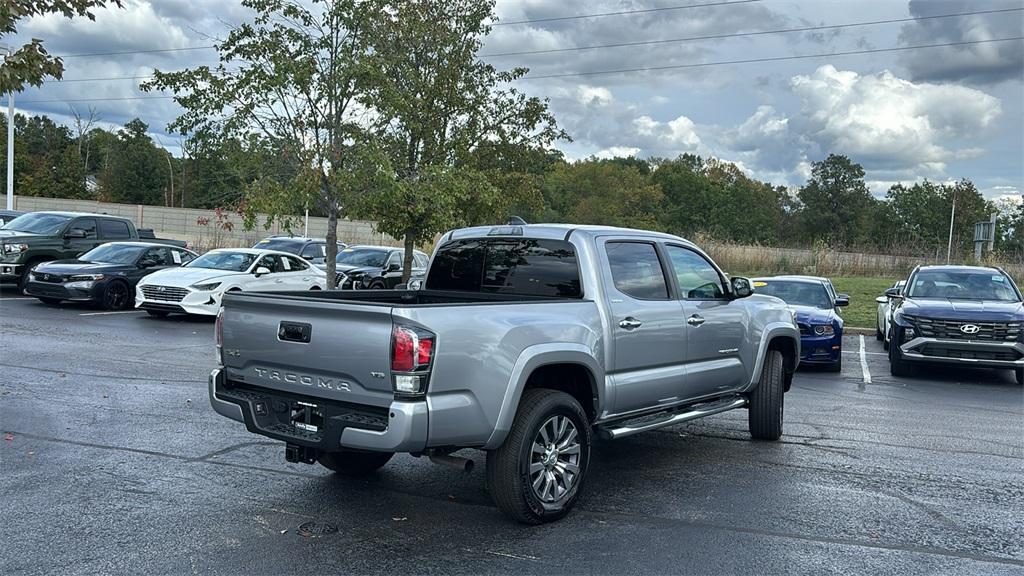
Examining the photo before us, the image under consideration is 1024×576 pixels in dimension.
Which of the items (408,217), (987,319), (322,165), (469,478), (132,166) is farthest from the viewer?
(132,166)

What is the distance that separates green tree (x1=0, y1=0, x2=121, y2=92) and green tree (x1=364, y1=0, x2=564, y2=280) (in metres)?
6.64

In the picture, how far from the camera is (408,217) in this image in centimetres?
1773

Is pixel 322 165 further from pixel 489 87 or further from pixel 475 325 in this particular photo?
pixel 475 325

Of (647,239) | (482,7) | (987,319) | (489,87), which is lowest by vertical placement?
(987,319)

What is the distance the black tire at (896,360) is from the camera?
1278 centimetres

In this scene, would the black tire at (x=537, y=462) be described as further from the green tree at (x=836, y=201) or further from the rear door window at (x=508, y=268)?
the green tree at (x=836, y=201)

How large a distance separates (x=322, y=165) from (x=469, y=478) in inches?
423

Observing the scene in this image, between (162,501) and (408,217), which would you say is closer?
(162,501)

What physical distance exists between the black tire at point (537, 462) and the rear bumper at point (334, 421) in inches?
25.6

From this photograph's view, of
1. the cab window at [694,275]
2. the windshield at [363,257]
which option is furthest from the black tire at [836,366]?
the windshield at [363,257]

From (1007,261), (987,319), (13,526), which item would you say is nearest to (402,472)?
(13,526)

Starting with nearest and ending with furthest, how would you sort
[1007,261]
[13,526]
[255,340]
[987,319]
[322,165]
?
[13,526] < [255,340] < [987,319] < [322,165] < [1007,261]

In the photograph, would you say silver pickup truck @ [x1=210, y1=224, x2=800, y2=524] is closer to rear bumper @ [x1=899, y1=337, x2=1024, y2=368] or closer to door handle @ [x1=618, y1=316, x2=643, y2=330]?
door handle @ [x1=618, y1=316, x2=643, y2=330]

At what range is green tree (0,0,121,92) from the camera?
344 inches
